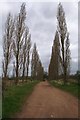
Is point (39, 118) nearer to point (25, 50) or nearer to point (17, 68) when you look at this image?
point (17, 68)

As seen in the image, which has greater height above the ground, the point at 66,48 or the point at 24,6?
the point at 24,6

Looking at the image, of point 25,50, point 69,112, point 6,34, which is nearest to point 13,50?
point 6,34

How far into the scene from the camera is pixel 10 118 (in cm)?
1202

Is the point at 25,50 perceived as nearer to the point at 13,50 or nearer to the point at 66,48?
the point at 66,48

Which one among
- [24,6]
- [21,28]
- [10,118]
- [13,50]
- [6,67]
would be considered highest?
[24,6]

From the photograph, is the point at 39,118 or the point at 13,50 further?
the point at 13,50

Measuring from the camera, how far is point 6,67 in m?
34.4

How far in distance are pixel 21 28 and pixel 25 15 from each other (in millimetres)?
2232

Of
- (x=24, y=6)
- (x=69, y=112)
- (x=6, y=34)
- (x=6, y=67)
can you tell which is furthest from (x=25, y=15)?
(x=69, y=112)

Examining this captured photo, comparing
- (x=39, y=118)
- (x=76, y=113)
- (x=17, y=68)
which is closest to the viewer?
(x=39, y=118)

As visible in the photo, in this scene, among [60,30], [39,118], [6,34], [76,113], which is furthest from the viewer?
[60,30]

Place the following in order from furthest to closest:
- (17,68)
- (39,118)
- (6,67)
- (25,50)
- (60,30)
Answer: (25,50), (60,30), (17,68), (6,67), (39,118)

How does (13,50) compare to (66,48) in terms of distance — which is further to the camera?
(66,48)

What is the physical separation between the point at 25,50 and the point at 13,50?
13881mm
